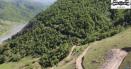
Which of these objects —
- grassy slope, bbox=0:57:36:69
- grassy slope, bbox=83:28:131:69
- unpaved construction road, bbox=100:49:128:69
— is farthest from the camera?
grassy slope, bbox=0:57:36:69

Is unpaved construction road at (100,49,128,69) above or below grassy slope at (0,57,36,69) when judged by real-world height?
above

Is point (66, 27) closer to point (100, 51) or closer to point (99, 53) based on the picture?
point (100, 51)

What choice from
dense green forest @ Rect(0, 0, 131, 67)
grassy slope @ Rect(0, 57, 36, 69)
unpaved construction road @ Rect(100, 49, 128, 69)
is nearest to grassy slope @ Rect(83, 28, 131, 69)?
unpaved construction road @ Rect(100, 49, 128, 69)

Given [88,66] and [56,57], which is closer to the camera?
[88,66]

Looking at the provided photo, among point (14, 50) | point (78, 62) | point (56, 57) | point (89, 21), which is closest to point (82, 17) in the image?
point (89, 21)

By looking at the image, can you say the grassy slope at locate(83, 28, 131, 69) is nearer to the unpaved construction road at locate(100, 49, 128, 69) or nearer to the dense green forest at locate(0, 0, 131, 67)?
the unpaved construction road at locate(100, 49, 128, 69)

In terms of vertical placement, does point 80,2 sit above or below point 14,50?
above

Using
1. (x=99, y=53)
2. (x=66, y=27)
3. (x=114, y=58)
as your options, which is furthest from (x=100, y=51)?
(x=66, y=27)

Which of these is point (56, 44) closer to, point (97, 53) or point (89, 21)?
point (89, 21)
